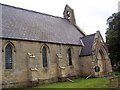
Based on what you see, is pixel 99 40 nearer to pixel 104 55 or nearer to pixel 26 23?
pixel 104 55

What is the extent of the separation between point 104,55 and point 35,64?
47.9 ft

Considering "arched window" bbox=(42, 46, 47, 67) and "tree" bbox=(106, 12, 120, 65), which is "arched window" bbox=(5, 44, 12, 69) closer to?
"arched window" bbox=(42, 46, 47, 67)

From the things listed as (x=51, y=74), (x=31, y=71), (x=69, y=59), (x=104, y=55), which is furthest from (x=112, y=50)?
(x=31, y=71)

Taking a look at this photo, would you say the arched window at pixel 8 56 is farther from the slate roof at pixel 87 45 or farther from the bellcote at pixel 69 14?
the bellcote at pixel 69 14

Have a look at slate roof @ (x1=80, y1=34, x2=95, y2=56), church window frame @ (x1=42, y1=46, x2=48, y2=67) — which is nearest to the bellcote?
slate roof @ (x1=80, y1=34, x2=95, y2=56)

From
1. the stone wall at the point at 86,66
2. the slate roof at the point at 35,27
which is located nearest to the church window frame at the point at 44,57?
the slate roof at the point at 35,27

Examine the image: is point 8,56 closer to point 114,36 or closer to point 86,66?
point 86,66

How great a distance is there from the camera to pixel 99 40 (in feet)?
120

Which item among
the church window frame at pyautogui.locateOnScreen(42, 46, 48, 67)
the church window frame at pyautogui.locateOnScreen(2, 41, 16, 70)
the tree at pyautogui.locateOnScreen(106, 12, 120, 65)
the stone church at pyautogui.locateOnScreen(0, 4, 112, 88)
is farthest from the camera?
the tree at pyautogui.locateOnScreen(106, 12, 120, 65)

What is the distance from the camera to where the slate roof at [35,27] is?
27.8 m

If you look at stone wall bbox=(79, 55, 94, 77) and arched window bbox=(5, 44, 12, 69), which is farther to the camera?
stone wall bbox=(79, 55, 94, 77)

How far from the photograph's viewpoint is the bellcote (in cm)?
4369

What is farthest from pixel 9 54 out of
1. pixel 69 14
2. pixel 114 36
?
pixel 114 36

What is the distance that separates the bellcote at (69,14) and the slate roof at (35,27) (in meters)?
3.11
